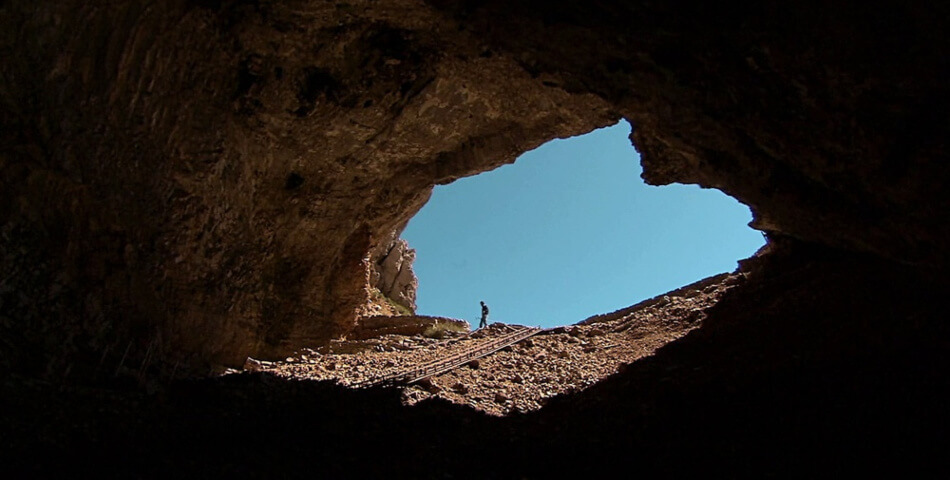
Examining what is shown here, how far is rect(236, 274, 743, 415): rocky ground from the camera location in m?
10.4

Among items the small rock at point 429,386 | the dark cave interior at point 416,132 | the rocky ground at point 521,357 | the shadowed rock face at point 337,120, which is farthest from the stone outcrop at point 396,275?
the small rock at point 429,386

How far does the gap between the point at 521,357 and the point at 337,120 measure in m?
6.86

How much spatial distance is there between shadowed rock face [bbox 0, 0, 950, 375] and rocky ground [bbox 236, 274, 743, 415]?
2.59 meters

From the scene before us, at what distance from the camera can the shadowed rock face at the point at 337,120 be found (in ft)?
19.9

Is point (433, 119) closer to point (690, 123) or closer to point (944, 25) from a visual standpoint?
point (690, 123)

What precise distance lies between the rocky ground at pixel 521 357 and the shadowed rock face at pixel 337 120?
259 cm

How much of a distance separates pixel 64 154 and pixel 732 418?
9.20 metres

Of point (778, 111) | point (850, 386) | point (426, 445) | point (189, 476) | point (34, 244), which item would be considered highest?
point (778, 111)

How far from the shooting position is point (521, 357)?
44.0ft

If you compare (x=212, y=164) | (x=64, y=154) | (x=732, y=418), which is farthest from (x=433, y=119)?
(x=732, y=418)

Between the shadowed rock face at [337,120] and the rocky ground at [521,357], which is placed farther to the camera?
the rocky ground at [521,357]

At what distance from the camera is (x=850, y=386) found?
7.11 meters

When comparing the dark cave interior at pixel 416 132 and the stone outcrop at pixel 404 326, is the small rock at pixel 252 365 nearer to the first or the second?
the dark cave interior at pixel 416 132

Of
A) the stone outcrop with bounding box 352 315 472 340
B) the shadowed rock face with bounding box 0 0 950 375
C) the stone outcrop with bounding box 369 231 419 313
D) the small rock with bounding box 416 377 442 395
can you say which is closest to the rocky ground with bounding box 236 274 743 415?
the small rock with bounding box 416 377 442 395
